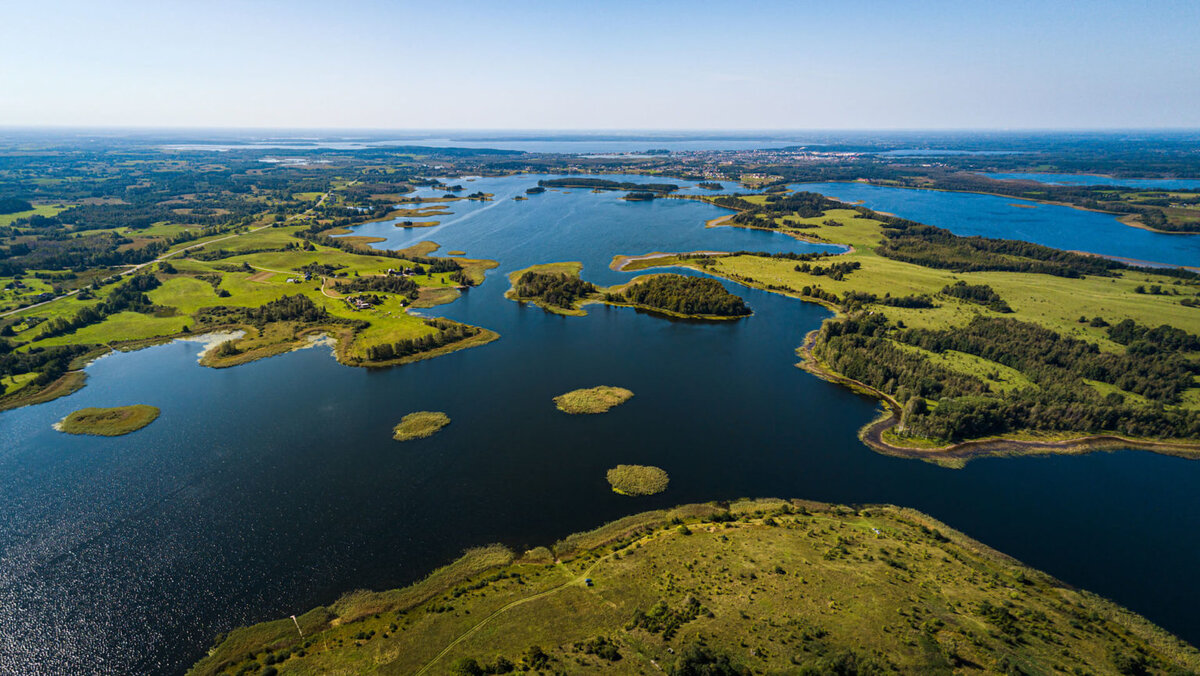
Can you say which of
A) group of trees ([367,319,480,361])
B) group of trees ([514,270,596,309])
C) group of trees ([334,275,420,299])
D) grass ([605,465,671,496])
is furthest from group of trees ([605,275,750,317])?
grass ([605,465,671,496])

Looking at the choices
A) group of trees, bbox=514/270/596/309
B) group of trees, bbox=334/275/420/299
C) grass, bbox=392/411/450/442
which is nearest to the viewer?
grass, bbox=392/411/450/442

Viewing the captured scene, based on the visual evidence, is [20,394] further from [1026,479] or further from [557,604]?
[1026,479]

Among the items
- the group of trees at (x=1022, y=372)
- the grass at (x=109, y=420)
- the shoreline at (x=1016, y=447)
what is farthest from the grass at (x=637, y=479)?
the grass at (x=109, y=420)

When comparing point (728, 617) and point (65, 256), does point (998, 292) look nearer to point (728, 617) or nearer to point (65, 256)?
point (728, 617)

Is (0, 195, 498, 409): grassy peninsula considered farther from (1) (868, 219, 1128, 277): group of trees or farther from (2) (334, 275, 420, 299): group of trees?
(1) (868, 219, 1128, 277): group of trees

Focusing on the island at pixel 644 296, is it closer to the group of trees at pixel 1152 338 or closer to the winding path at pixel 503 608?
the group of trees at pixel 1152 338

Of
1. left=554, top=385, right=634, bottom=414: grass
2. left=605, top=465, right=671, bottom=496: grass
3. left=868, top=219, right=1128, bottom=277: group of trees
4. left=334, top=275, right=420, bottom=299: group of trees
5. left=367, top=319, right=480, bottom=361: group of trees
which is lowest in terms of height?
left=605, top=465, right=671, bottom=496: grass

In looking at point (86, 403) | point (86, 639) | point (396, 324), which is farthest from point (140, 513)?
point (396, 324)
